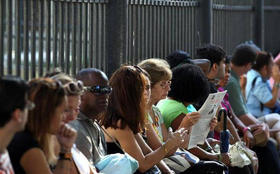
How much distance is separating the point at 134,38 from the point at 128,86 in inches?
106

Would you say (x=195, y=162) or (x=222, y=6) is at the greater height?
(x=222, y=6)

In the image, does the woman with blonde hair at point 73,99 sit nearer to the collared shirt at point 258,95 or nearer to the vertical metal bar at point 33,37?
the vertical metal bar at point 33,37

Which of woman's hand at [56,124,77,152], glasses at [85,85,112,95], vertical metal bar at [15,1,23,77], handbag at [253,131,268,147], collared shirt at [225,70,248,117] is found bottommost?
handbag at [253,131,268,147]

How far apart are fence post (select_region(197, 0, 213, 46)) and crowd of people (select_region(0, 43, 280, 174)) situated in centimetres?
66

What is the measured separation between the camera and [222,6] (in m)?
12.2

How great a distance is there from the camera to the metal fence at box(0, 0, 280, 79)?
22.8 ft

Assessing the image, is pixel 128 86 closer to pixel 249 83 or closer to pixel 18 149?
pixel 18 149

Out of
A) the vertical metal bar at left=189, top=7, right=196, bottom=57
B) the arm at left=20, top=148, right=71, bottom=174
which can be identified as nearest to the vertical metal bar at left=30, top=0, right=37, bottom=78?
the arm at left=20, top=148, right=71, bottom=174

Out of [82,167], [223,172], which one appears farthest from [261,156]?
[82,167]

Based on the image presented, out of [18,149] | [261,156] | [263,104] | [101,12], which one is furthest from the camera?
[263,104]

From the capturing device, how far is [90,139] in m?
5.78

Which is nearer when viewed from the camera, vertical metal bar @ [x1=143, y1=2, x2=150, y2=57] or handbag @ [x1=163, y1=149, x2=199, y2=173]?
handbag @ [x1=163, y1=149, x2=199, y2=173]

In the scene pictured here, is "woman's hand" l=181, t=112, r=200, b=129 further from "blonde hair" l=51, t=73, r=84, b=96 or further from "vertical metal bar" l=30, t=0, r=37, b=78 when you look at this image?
"blonde hair" l=51, t=73, r=84, b=96

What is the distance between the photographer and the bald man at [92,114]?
226 inches
